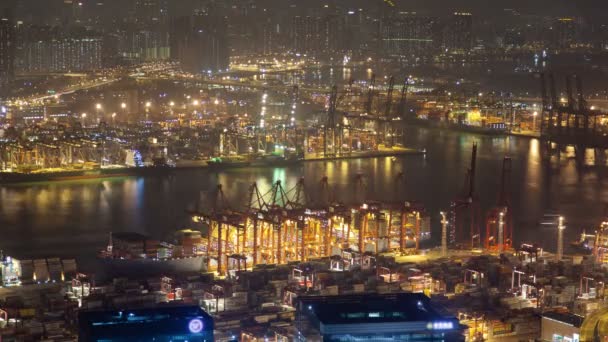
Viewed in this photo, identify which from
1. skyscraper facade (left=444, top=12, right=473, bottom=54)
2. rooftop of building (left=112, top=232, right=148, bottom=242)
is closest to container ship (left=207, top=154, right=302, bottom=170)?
rooftop of building (left=112, top=232, right=148, bottom=242)

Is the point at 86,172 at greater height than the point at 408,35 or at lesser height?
lesser

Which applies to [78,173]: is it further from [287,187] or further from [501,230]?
[501,230]

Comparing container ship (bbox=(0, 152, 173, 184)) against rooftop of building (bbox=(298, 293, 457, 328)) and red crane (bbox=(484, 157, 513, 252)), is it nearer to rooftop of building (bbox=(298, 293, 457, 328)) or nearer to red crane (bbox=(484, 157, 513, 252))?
red crane (bbox=(484, 157, 513, 252))

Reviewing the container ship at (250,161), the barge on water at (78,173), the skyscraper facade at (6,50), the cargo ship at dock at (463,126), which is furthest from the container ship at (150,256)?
the skyscraper facade at (6,50)

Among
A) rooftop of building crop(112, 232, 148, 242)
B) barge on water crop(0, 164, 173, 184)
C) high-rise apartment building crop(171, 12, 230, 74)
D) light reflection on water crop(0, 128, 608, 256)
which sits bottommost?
light reflection on water crop(0, 128, 608, 256)

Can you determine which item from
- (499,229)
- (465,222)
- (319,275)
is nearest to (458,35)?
(465,222)
